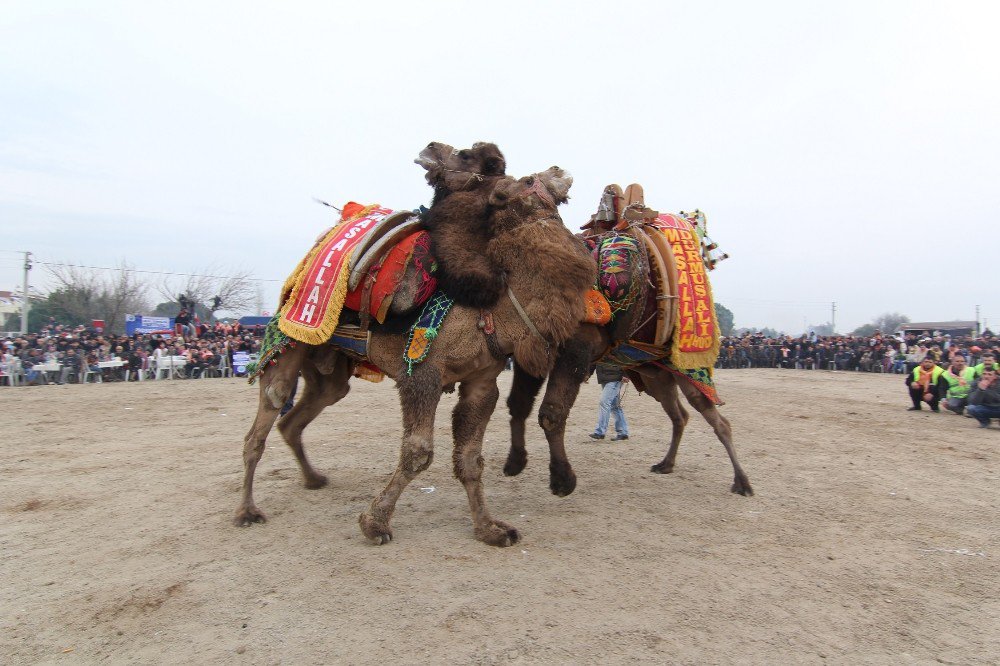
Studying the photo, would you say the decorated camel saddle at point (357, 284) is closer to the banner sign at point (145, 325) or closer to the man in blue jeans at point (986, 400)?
the man in blue jeans at point (986, 400)

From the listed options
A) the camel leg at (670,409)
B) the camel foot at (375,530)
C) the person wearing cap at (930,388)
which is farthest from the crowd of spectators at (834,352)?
the camel foot at (375,530)

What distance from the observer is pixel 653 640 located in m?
3.10

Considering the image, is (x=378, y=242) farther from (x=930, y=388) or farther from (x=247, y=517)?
(x=930, y=388)

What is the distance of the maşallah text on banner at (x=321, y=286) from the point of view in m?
4.64

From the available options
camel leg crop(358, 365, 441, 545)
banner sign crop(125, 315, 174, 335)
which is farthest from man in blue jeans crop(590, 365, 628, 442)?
banner sign crop(125, 315, 174, 335)

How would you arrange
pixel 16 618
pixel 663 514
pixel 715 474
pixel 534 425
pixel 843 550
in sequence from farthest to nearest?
1. pixel 534 425
2. pixel 715 474
3. pixel 663 514
4. pixel 843 550
5. pixel 16 618

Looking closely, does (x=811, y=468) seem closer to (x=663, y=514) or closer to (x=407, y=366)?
(x=663, y=514)

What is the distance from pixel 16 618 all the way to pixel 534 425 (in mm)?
7131

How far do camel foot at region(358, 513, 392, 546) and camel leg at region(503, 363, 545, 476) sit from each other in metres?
1.63

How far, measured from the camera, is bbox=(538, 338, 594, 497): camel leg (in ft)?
15.7

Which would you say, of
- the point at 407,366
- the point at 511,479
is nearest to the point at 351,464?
the point at 511,479

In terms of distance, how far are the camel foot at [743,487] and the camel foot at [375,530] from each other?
11.3 ft

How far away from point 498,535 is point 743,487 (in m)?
2.80

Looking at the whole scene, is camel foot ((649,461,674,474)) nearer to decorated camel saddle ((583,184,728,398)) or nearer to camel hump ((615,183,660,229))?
decorated camel saddle ((583,184,728,398))
